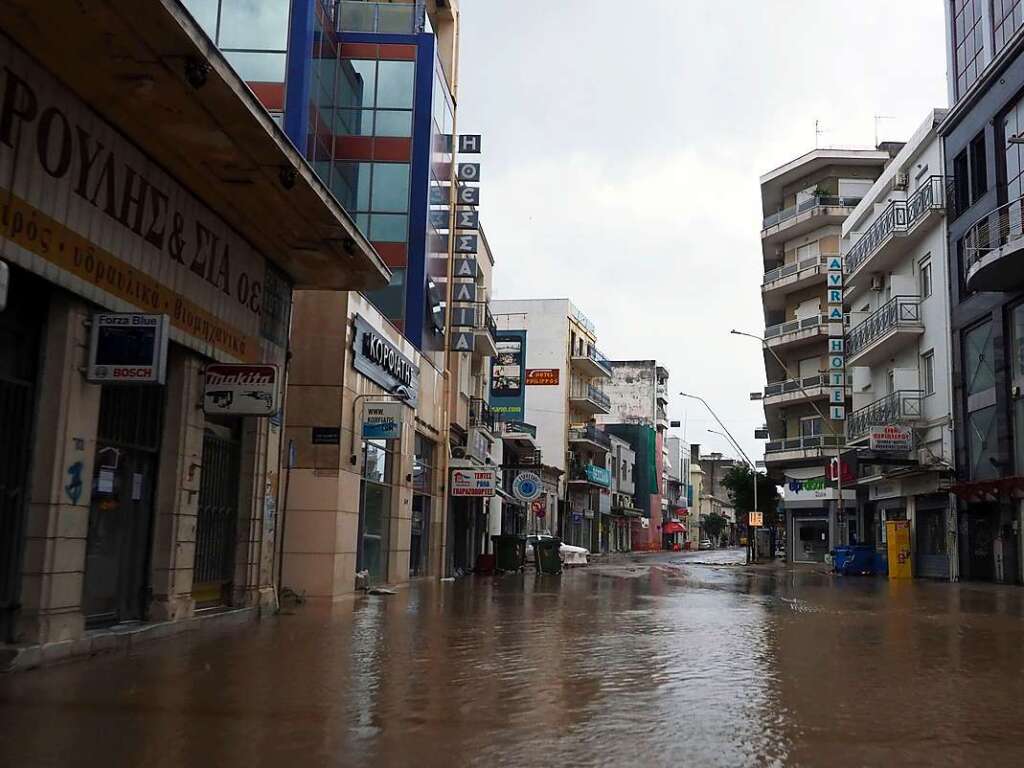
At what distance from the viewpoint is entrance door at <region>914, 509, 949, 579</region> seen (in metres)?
33.8

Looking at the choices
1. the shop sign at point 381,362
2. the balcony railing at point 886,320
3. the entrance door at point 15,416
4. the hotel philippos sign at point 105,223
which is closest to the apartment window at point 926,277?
the balcony railing at point 886,320

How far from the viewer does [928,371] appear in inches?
1419

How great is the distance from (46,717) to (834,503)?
162ft

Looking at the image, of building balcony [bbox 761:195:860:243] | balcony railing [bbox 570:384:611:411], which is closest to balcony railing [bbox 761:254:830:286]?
building balcony [bbox 761:195:860:243]

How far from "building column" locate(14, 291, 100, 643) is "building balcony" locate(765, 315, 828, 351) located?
1817 inches

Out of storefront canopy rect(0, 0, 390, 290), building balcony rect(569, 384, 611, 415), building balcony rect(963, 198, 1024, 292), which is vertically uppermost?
building balcony rect(569, 384, 611, 415)

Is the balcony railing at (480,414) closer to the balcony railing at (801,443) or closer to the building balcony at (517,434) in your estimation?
the building balcony at (517,434)

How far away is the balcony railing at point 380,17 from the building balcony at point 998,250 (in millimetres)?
16392

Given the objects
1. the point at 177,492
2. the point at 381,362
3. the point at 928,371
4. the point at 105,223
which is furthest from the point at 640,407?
the point at 105,223

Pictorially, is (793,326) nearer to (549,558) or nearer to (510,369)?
(510,369)

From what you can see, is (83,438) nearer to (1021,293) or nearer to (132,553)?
(132,553)

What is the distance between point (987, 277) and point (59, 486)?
25.1 meters

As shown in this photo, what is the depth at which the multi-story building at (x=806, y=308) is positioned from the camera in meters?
52.2

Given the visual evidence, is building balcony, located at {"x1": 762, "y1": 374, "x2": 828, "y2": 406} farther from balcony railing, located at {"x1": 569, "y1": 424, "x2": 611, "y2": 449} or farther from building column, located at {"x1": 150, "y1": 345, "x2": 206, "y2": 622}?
building column, located at {"x1": 150, "y1": 345, "x2": 206, "y2": 622}
